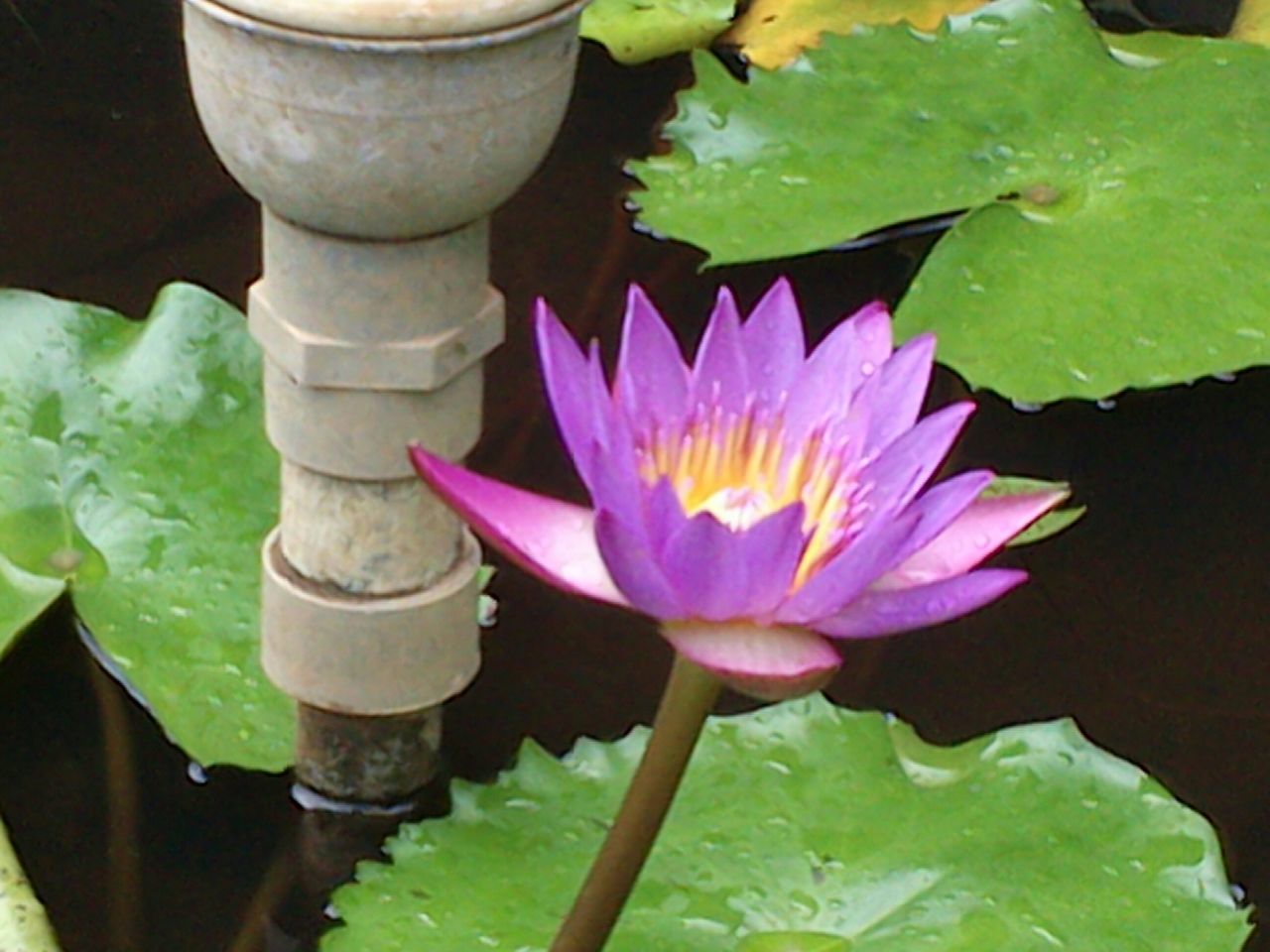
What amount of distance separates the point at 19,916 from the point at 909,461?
56 centimetres

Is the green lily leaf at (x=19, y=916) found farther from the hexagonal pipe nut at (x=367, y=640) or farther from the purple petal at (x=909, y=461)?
the purple petal at (x=909, y=461)

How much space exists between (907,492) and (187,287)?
79 cm

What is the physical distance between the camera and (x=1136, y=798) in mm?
1180

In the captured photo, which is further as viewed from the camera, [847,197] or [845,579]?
[847,197]

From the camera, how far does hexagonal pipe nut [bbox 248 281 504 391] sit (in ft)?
3.26

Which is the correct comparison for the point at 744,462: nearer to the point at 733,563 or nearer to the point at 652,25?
the point at 733,563

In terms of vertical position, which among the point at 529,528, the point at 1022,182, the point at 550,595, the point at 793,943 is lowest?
the point at 550,595

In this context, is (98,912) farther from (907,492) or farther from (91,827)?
(907,492)

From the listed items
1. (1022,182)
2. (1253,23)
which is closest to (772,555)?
(1022,182)

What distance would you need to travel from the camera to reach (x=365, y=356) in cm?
100

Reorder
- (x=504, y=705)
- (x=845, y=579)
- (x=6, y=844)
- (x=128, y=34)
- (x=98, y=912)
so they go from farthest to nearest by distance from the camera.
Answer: (x=128, y=34) < (x=504, y=705) < (x=98, y=912) < (x=6, y=844) < (x=845, y=579)

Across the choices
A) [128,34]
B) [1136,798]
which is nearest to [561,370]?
[1136,798]

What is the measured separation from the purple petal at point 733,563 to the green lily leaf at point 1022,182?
0.76 meters

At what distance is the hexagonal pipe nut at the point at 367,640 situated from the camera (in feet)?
3.69
